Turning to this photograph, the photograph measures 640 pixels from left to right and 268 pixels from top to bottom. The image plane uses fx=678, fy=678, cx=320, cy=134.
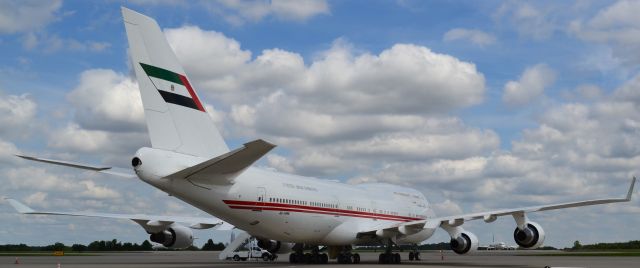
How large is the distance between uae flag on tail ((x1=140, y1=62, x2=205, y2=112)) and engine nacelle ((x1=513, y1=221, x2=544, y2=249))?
14.5 m

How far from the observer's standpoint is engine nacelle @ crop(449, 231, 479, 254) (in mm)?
30438

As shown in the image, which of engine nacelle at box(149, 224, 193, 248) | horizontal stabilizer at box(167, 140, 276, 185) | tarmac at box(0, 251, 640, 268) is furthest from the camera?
tarmac at box(0, 251, 640, 268)

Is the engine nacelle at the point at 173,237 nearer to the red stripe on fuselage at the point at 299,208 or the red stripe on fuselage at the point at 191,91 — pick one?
the red stripe on fuselage at the point at 299,208

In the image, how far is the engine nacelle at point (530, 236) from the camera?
28.3 m

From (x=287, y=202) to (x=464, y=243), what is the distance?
879 cm

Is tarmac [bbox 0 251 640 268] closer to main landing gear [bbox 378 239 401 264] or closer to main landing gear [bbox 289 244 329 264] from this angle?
main landing gear [bbox 289 244 329 264]

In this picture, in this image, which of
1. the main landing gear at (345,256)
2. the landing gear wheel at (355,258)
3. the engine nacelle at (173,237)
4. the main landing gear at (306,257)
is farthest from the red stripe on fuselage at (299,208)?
the engine nacelle at (173,237)

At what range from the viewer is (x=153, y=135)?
21.5 metres

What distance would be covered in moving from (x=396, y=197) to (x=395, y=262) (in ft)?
19.3

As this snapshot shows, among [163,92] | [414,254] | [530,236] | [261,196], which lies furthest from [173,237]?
[414,254]

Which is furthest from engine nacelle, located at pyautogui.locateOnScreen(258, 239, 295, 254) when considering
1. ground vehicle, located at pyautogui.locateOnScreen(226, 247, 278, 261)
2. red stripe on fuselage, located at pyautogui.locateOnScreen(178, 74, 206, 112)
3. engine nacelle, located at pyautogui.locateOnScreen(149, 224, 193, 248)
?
red stripe on fuselage, located at pyautogui.locateOnScreen(178, 74, 206, 112)

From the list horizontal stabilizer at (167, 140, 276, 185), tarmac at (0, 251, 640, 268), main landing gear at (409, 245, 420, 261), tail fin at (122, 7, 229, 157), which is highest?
tail fin at (122, 7, 229, 157)

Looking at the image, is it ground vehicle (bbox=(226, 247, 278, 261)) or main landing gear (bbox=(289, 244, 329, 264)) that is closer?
main landing gear (bbox=(289, 244, 329, 264))

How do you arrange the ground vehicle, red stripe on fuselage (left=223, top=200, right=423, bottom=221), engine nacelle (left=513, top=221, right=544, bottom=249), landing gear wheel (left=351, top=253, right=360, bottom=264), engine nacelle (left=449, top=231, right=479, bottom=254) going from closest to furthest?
red stripe on fuselage (left=223, top=200, right=423, bottom=221)
engine nacelle (left=513, top=221, right=544, bottom=249)
engine nacelle (left=449, top=231, right=479, bottom=254)
landing gear wheel (left=351, top=253, right=360, bottom=264)
the ground vehicle
